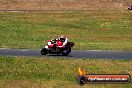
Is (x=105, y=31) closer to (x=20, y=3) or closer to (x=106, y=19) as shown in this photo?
(x=106, y=19)

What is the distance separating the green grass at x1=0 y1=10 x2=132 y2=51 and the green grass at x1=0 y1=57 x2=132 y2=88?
1135 centimetres

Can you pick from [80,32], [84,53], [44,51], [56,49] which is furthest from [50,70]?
[80,32]

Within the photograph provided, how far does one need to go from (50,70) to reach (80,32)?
34199mm

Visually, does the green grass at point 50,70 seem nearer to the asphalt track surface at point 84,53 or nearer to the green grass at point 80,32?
the asphalt track surface at point 84,53

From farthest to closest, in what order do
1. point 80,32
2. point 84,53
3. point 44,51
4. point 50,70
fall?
point 80,32
point 84,53
point 44,51
point 50,70

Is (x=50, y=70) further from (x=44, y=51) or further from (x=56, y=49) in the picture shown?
(x=44, y=51)

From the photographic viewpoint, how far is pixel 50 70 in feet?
92.3

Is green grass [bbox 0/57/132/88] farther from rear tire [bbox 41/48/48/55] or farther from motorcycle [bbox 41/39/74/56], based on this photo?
rear tire [bbox 41/48/48/55]

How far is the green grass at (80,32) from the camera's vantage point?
150 ft

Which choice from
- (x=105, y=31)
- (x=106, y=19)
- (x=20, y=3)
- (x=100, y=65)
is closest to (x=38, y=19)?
(x=106, y=19)

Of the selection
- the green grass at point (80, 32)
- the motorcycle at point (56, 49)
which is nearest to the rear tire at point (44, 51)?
the motorcycle at point (56, 49)

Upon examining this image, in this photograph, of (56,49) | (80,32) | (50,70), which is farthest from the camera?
(80,32)

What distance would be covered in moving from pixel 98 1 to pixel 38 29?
60.4m

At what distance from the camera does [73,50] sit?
40.8 m
